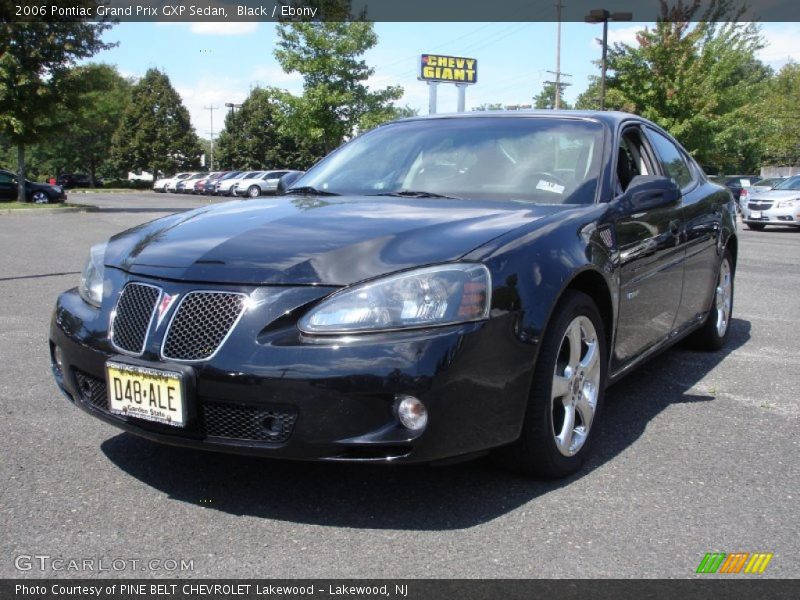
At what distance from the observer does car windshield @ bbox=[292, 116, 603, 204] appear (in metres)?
3.85

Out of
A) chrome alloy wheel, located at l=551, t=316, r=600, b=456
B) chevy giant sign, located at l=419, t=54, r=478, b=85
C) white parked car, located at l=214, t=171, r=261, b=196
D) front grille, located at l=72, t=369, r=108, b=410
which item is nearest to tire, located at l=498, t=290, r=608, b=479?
chrome alloy wheel, located at l=551, t=316, r=600, b=456

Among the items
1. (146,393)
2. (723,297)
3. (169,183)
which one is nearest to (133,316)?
(146,393)

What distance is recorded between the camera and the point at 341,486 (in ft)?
10.4

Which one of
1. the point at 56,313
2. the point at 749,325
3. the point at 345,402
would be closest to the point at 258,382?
the point at 345,402

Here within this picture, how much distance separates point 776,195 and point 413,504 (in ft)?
64.4

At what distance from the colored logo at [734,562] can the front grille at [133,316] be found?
198 cm

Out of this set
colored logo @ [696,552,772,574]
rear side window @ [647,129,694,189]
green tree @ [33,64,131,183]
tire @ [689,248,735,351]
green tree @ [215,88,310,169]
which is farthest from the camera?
green tree @ [215,88,310,169]

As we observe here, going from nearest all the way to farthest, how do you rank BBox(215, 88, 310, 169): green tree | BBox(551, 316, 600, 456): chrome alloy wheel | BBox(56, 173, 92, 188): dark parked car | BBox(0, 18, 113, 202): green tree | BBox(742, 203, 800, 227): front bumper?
1. BBox(551, 316, 600, 456): chrome alloy wheel
2. BBox(742, 203, 800, 227): front bumper
3. BBox(0, 18, 113, 202): green tree
4. BBox(215, 88, 310, 169): green tree
5. BBox(56, 173, 92, 188): dark parked car

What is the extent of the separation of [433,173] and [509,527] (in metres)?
1.90

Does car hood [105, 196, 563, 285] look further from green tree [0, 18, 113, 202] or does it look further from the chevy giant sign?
the chevy giant sign

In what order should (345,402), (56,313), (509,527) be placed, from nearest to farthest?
(345,402) → (509,527) → (56,313)
